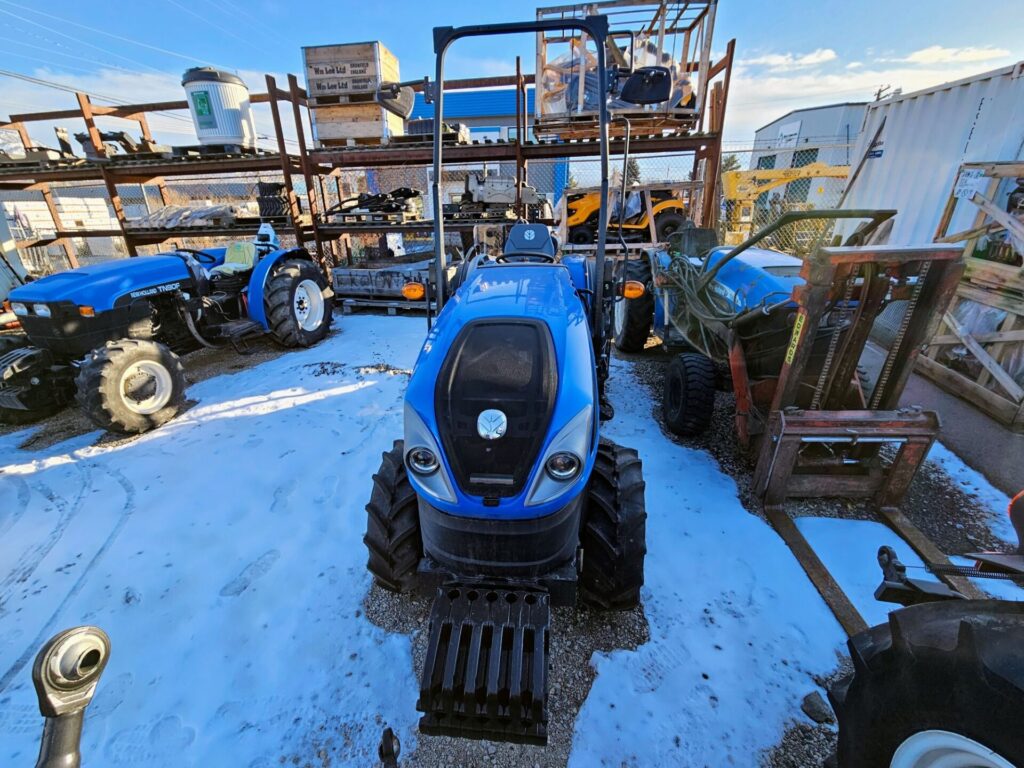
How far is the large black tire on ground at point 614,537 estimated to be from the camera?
189cm

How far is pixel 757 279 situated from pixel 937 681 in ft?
9.73

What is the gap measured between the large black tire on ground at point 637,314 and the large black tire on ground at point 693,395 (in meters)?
1.65

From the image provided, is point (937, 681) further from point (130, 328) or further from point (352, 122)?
point (352, 122)

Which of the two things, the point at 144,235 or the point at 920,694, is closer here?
the point at 920,694

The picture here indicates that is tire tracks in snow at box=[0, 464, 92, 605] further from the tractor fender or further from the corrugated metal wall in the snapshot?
the corrugated metal wall

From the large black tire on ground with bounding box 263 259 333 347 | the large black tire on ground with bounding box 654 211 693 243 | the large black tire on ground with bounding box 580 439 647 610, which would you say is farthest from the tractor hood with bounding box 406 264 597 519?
the large black tire on ground with bounding box 654 211 693 243

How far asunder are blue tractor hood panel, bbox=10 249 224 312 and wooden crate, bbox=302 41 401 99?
375 centimetres

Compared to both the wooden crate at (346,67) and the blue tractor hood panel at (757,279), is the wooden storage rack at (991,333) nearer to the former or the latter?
the blue tractor hood panel at (757,279)

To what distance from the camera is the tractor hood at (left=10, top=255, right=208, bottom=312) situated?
403 centimetres

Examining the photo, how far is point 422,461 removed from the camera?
5.64 ft

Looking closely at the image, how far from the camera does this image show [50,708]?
0.78 meters

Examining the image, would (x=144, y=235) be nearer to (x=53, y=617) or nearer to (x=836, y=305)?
(x=53, y=617)

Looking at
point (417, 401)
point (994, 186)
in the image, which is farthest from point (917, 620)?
point (994, 186)

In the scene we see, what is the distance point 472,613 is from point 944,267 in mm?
2991
